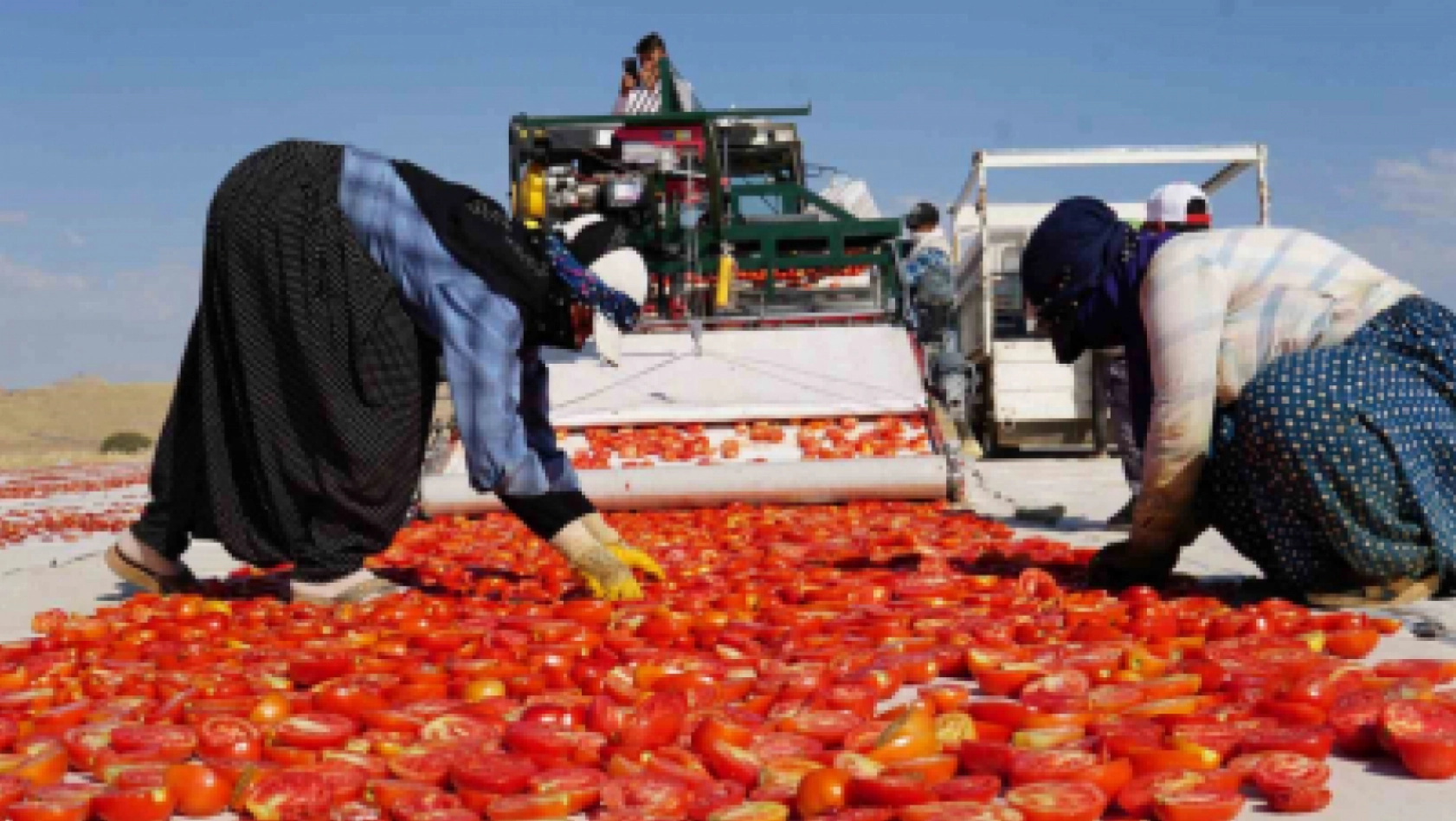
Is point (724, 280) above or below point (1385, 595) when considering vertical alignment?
above

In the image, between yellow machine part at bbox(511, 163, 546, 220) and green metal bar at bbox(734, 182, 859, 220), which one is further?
green metal bar at bbox(734, 182, 859, 220)

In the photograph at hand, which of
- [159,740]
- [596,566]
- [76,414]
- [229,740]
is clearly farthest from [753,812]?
[76,414]

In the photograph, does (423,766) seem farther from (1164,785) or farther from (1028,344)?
(1028,344)

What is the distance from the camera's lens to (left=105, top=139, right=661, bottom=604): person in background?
12.2 feet

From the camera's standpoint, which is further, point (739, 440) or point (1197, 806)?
point (739, 440)

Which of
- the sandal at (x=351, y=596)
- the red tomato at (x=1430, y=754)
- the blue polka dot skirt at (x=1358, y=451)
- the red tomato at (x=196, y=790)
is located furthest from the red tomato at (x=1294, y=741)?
the sandal at (x=351, y=596)

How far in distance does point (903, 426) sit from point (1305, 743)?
211 inches

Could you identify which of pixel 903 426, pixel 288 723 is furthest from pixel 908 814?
pixel 903 426

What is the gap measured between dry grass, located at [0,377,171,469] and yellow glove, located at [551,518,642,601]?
32.9m

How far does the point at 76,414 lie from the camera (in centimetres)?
4641

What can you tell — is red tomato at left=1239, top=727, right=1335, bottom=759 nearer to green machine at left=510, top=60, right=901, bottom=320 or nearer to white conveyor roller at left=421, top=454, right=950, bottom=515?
white conveyor roller at left=421, top=454, right=950, bottom=515

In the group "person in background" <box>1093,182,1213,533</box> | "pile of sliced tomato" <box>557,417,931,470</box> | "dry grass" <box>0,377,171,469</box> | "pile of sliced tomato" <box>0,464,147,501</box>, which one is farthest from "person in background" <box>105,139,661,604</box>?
"dry grass" <box>0,377,171,469</box>

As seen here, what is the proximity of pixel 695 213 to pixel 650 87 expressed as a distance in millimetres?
2170

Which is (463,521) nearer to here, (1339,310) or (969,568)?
(969,568)
